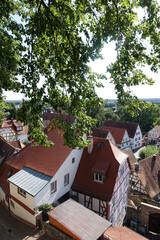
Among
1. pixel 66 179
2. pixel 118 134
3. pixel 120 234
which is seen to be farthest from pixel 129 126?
pixel 120 234

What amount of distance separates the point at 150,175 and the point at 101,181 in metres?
12.3

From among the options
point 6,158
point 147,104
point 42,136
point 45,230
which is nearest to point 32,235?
point 45,230

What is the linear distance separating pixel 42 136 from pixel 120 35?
4.61m

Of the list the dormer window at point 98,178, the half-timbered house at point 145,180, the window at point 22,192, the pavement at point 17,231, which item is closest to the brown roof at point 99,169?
the dormer window at point 98,178

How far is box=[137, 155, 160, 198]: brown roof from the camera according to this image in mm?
21188

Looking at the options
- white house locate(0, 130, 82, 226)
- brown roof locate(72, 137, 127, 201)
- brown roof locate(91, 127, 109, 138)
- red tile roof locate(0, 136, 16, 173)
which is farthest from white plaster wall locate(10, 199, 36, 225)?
brown roof locate(91, 127, 109, 138)

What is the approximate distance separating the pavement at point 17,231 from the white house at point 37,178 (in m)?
0.43

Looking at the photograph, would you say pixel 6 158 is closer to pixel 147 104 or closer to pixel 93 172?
pixel 93 172

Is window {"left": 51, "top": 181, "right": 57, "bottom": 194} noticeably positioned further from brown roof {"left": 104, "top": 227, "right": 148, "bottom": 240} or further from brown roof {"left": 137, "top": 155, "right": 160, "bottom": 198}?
brown roof {"left": 137, "top": 155, "right": 160, "bottom": 198}

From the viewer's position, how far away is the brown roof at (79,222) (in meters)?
9.52

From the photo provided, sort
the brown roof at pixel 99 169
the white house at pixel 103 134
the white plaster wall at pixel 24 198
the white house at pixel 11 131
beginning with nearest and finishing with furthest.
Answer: the white plaster wall at pixel 24 198
the brown roof at pixel 99 169
the white house at pixel 103 134
the white house at pixel 11 131

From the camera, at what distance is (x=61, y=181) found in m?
13.6

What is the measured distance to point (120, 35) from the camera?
17.6ft

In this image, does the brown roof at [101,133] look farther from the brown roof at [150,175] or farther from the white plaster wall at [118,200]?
the white plaster wall at [118,200]
